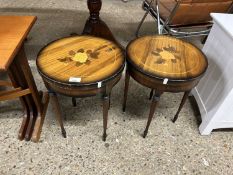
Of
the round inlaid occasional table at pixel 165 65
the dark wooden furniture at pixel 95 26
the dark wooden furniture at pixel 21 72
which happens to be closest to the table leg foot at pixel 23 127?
the dark wooden furniture at pixel 21 72

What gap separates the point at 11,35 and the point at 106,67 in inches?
20.2

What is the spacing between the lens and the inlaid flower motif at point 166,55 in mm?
1195

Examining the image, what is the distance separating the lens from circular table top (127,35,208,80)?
112cm

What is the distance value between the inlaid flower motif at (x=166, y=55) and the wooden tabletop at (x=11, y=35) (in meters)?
0.71

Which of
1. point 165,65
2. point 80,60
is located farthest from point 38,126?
point 165,65

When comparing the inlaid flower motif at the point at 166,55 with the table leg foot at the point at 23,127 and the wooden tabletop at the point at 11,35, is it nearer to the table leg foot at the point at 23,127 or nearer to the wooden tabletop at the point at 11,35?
the wooden tabletop at the point at 11,35

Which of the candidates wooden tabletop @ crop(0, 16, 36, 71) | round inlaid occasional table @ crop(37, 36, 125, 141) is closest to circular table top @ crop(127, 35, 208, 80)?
round inlaid occasional table @ crop(37, 36, 125, 141)

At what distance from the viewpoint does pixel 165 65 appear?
3.82ft

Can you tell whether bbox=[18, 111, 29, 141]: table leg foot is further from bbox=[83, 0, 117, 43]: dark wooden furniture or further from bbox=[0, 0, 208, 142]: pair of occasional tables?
bbox=[83, 0, 117, 43]: dark wooden furniture

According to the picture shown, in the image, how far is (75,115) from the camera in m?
1.57

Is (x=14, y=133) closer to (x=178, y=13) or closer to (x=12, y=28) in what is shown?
(x=12, y=28)

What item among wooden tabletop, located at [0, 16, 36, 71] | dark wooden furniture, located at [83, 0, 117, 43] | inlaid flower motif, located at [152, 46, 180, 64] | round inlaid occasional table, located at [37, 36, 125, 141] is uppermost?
wooden tabletop, located at [0, 16, 36, 71]

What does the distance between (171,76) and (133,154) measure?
0.57m

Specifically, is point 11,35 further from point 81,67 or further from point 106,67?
point 106,67
